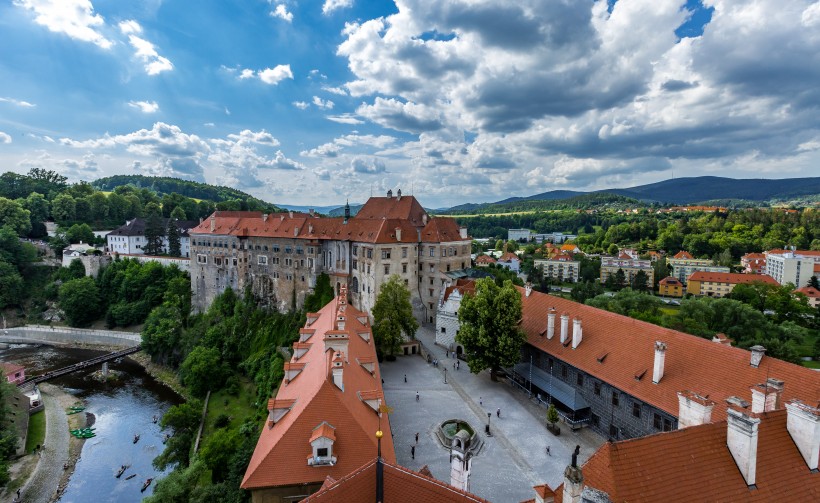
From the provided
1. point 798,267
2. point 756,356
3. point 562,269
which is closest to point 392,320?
point 756,356

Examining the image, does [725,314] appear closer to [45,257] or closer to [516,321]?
[516,321]

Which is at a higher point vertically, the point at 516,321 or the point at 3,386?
the point at 516,321

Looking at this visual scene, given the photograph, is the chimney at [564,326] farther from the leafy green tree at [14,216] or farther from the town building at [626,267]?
the leafy green tree at [14,216]

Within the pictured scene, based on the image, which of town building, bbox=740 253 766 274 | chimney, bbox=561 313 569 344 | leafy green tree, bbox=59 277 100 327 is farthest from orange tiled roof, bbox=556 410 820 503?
town building, bbox=740 253 766 274

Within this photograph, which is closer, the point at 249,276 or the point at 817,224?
the point at 249,276

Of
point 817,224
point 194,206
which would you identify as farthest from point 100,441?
point 817,224

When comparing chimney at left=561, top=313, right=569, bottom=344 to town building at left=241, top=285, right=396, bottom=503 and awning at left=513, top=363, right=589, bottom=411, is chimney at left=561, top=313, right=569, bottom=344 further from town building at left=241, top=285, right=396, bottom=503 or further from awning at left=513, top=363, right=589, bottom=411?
town building at left=241, top=285, right=396, bottom=503

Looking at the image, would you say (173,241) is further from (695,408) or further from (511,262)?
(695,408)
